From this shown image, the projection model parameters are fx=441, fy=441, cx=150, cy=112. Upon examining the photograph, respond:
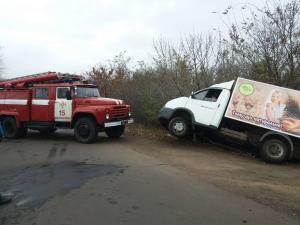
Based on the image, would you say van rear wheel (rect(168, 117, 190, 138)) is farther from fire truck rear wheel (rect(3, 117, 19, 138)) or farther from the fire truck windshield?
fire truck rear wheel (rect(3, 117, 19, 138))

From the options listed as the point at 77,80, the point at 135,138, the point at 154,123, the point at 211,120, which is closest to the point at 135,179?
the point at 211,120

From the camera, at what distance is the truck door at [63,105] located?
53.3 feet

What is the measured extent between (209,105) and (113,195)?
24.8 ft

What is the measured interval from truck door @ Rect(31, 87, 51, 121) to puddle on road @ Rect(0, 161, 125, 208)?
5448mm

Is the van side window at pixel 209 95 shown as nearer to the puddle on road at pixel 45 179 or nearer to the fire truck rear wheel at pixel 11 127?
the puddle on road at pixel 45 179

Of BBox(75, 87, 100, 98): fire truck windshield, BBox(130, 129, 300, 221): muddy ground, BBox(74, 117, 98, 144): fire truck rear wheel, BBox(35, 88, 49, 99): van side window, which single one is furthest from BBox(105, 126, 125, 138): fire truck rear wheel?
BBox(35, 88, 49, 99): van side window

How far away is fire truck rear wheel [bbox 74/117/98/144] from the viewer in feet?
51.0

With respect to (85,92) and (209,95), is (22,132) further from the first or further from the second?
(209,95)

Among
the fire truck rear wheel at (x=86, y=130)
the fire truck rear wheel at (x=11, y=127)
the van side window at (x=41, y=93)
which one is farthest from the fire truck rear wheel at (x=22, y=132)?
the fire truck rear wheel at (x=86, y=130)

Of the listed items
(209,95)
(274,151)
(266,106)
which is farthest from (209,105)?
(274,151)

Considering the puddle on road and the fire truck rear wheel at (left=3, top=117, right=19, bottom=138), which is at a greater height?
the fire truck rear wheel at (left=3, top=117, right=19, bottom=138)

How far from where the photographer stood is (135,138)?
17422mm

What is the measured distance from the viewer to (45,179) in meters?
9.48

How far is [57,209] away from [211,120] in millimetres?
8497
